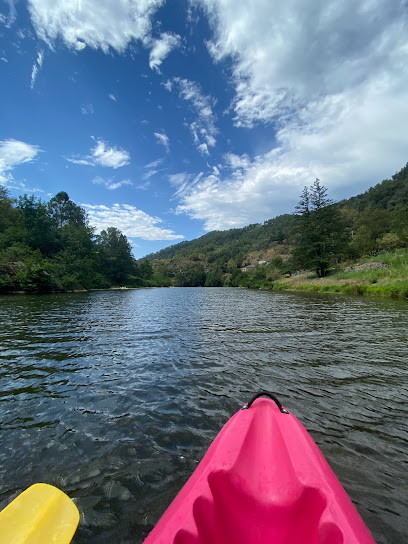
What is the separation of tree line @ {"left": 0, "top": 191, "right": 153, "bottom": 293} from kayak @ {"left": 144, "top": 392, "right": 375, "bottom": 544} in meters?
39.0

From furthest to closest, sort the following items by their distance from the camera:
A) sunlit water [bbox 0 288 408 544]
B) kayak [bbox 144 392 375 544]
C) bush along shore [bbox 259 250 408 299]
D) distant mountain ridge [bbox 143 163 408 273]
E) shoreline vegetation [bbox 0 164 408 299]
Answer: distant mountain ridge [bbox 143 163 408 273], shoreline vegetation [bbox 0 164 408 299], bush along shore [bbox 259 250 408 299], sunlit water [bbox 0 288 408 544], kayak [bbox 144 392 375 544]

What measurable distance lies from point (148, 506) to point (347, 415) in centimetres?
315

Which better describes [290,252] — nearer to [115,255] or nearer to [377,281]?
[377,281]

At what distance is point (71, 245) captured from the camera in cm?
5838

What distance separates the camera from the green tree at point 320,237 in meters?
39.5

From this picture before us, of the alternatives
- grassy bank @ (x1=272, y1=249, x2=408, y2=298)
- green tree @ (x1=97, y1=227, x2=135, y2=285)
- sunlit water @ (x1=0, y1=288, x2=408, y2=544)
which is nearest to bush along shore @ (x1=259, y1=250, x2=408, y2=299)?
grassy bank @ (x1=272, y1=249, x2=408, y2=298)

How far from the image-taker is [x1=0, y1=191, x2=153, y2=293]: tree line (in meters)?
35.0

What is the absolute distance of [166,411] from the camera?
161 inches

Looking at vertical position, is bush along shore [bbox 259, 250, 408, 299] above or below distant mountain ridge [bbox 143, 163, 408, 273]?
below

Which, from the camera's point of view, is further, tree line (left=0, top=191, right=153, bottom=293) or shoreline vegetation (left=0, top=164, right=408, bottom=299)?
tree line (left=0, top=191, right=153, bottom=293)

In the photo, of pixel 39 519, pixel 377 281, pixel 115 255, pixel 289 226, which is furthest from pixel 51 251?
pixel 289 226

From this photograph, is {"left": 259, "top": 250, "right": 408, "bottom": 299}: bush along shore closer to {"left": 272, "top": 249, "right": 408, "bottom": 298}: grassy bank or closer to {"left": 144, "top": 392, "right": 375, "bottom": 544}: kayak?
{"left": 272, "top": 249, "right": 408, "bottom": 298}: grassy bank

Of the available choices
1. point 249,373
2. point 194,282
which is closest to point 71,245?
point 249,373

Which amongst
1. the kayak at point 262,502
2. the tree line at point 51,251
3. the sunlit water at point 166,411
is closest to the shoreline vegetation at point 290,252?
the tree line at point 51,251
